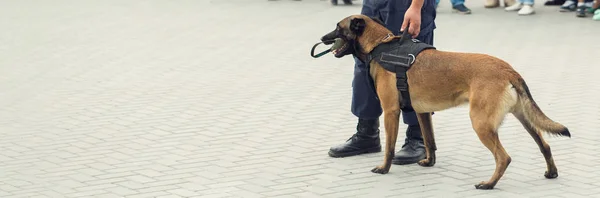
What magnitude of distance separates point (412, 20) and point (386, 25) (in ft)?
1.13

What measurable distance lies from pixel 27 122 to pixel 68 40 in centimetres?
454

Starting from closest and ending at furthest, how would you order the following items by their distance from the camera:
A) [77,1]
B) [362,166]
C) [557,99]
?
1. [362,166]
2. [557,99]
3. [77,1]

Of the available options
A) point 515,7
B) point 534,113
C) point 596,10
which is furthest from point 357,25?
point 515,7

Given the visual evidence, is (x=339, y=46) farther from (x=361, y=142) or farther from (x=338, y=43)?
(x=361, y=142)

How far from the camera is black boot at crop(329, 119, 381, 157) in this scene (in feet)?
22.4

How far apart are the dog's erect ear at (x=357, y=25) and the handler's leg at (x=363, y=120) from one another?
415mm

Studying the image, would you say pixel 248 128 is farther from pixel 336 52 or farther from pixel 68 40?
pixel 68 40

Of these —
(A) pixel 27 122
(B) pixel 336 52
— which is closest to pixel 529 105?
(B) pixel 336 52

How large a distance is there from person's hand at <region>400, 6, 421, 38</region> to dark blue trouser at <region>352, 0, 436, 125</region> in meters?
0.25

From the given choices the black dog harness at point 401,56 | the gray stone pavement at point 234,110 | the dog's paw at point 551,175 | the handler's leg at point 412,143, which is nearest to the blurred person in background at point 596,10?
the gray stone pavement at point 234,110

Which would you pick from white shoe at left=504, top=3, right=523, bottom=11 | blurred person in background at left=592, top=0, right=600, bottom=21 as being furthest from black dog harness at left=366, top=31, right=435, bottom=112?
white shoe at left=504, top=3, right=523, bottom=11

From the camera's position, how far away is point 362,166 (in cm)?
658

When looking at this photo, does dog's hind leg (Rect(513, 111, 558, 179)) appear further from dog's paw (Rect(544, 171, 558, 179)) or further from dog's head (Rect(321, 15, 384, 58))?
dog's head (Rect(321, 15, 384, 58))

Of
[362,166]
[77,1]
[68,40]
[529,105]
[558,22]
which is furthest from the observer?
[77,1]
